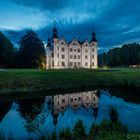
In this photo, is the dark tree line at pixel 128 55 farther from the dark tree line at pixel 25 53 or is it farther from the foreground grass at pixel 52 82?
the foreground grass at pixel 52 82

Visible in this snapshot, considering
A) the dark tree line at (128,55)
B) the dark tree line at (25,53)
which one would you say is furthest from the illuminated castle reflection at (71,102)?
the dark tree line at (128,55)

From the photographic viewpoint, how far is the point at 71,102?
3069 centimetres

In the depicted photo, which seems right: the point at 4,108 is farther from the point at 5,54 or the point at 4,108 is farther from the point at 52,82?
the point at 5,54

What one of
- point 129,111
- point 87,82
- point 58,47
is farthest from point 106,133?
point 58,47

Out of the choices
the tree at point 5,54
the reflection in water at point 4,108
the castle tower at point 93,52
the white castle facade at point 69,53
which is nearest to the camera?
the reflection in water at point 4,108

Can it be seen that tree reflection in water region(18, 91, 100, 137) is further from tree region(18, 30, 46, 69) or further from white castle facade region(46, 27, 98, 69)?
white castle facade region(46, 27, 98, 69)

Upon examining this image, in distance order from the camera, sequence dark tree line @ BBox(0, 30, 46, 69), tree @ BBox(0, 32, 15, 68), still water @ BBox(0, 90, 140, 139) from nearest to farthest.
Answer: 1. still water @ BBox(0, 90, 140, 139)
2. tree @ BBox(0, 32, 15, 68)
3. dark tree line @ BBox(0, 30, 46, 69)

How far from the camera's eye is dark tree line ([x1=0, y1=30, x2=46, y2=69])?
82.9 metres

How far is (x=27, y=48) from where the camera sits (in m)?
84.1

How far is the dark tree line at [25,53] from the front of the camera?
82938 millimetres

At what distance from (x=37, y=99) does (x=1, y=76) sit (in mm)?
11452

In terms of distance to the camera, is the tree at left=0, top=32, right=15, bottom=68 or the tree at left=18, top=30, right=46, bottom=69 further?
the tree at left=18, top=30, right=46, bottom=69

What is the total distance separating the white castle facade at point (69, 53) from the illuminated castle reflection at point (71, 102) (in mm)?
59090

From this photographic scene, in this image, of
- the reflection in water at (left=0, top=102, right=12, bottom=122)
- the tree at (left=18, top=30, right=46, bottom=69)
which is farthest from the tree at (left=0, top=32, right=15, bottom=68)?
the reflection in water at (left=0, top=102, right=12, bottom=122)
